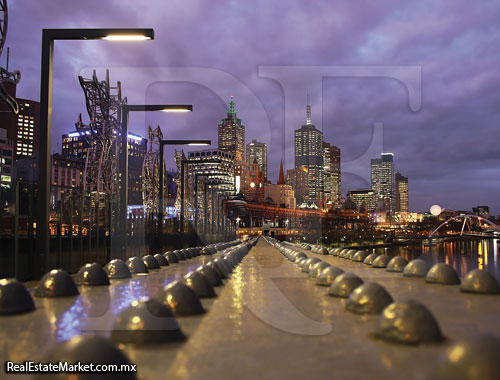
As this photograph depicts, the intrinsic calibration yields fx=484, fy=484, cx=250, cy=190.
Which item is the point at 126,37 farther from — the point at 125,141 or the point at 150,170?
the point at 150,170

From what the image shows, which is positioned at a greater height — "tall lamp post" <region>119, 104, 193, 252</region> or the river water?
"tall lamp post" <region>119, 104, 193, 252</region>

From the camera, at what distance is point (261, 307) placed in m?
6.88

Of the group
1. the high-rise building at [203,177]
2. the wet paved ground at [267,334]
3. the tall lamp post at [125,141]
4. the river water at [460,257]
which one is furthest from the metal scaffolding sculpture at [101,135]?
the wet paved ground at [267,334]

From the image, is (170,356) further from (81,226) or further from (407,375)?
(81,226)

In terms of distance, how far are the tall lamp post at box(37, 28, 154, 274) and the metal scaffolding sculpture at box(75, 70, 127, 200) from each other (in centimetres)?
2724

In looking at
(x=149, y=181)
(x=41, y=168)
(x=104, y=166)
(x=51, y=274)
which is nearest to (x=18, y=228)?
(x=41, y=168)

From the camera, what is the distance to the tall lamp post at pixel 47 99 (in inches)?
409

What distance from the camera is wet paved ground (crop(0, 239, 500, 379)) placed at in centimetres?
363

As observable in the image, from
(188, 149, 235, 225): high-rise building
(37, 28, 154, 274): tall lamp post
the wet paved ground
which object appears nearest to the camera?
the wet paved ground

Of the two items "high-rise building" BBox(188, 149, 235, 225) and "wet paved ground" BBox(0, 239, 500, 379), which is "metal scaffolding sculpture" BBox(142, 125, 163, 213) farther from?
"wet paved ground" BBox(0, 239, 500, 379)

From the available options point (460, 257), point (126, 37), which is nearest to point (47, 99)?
point (126, 37)

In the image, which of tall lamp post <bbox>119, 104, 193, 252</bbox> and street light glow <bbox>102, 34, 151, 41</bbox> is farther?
tall lamp post <bbox>119, 104, 193, 252</bbox>

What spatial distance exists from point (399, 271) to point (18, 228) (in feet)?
33.9

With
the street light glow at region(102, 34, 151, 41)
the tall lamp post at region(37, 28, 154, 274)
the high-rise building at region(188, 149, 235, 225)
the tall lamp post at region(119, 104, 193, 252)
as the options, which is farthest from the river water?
the tall lamp post at region(37, 28, 154, 274)
